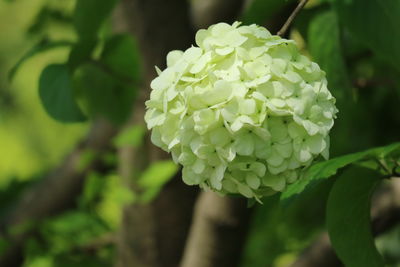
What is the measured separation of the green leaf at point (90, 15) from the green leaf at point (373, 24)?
1.65 feet

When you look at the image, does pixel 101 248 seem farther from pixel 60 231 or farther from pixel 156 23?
pixel 156 23

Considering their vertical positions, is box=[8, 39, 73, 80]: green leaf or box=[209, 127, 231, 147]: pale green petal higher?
box=[209, 127, 231, 147]: pale green petal

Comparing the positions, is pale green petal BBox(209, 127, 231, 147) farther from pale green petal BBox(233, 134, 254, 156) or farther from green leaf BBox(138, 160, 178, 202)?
green leaf BBox(138, 160, 178, 202)

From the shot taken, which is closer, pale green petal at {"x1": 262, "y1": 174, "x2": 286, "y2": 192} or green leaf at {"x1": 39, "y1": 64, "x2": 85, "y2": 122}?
pale green petal at {"x1": 262, "y1": 174, "x2": 286, "y2": 192}

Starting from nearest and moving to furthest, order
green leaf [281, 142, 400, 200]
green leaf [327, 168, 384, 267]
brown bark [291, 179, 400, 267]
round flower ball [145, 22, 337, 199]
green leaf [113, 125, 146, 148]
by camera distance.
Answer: round flower ball [145, 22, 337, 199]
green leaf [281, 142, 400, 200]
green leaf [327, 168, 384, 267]
brown bark [291, 179, 400, 267]
green leaf [113, 125, 146, 148]

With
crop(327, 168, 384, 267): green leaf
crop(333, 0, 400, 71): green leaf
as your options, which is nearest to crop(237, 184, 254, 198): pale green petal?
crop(327, 168, 384, 267): green leaf

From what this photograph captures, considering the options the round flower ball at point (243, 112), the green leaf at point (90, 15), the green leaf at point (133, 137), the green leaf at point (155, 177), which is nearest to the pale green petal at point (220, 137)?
the round flower ball at point (243, 112)

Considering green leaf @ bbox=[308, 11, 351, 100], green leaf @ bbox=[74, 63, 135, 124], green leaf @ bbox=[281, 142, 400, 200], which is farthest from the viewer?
green leaf @ bbox=[74, 63, 135, 124]

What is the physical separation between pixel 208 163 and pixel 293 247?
1661 mm

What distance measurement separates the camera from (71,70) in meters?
1.71

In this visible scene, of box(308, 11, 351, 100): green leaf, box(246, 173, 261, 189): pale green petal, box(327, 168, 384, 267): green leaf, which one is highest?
box(246, 173, 261, 189): pale green petal

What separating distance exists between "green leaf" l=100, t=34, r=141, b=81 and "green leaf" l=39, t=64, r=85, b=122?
217 mm

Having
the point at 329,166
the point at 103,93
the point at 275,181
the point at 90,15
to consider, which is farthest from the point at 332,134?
the point at 275,181

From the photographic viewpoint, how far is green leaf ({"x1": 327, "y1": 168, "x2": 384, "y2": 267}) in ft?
4.17
